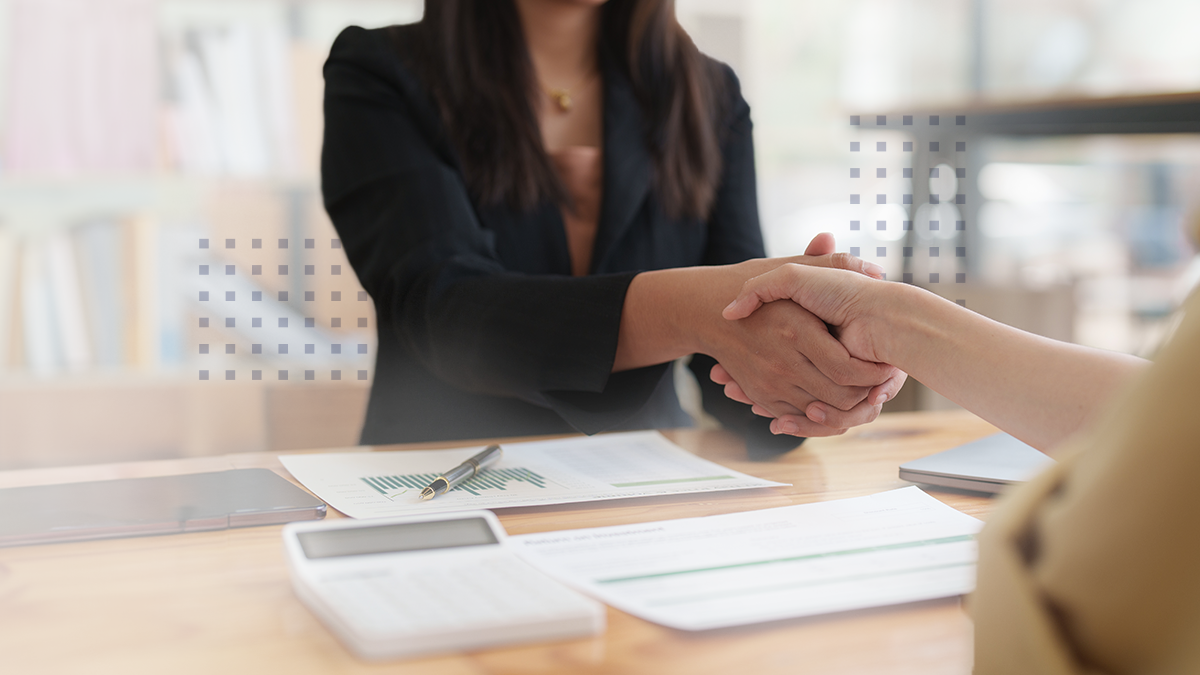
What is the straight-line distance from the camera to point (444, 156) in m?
1.15

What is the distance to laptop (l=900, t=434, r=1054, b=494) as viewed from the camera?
735mm

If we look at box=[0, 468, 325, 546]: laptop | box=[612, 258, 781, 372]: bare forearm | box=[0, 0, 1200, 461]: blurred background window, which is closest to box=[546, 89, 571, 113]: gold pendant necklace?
box=[612, 258, 781, 372]: bare forearm

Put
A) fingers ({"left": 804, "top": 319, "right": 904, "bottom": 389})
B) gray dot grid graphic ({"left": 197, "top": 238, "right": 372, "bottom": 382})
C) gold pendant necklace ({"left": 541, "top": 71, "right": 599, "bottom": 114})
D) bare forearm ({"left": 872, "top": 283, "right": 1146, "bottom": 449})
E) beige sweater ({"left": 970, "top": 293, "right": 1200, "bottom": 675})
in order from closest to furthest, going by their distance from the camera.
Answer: beige sweater ({"left": 970, "top": 293, "right": 1200, "bottom": 675}), bare forearm ({"left": 872, "top": 283, "right": 1146, "bottom": 449}), fingers ({"left": 804, "top": 319, "right": 904, "bottom": 389}), gold pendant necklace ({"left": 541, "top": 71, "right": 599, "bottom": 114}), gray dot grid graphic ({"left": 197, "top": 238, "right": 372, "bottom": 382})

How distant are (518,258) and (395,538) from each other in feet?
2.28

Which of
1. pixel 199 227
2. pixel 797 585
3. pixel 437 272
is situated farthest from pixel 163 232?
pixel 797 585

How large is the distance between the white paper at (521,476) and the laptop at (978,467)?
12 centimetres

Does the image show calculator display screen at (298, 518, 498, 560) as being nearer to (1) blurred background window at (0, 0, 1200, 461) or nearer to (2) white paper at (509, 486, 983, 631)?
(2) white paper at (509, 486, 983, 631)

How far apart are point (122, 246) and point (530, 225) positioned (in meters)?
1.25

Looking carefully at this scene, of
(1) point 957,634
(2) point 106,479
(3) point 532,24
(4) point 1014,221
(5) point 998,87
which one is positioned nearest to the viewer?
(1) point 957,634

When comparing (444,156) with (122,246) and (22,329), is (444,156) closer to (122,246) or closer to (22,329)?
(122,246)

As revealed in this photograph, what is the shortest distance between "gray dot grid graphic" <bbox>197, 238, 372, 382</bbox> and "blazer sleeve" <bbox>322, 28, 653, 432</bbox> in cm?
95

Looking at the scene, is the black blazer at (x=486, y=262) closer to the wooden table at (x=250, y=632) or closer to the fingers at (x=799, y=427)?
the fingers at (x=799, y=427)

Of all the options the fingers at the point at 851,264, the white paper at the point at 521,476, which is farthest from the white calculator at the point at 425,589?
the fingers at the point at 851,264

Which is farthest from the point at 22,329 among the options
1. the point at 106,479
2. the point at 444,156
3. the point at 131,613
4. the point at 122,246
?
the point at 131,613
